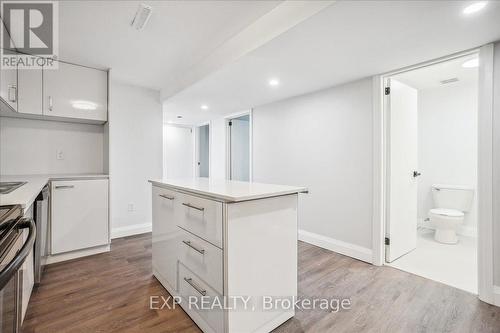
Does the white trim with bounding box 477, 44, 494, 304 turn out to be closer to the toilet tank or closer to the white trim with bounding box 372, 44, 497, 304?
the white trim with bounding box 372, 44, 497, 304

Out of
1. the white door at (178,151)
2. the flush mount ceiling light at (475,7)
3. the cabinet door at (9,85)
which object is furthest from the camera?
the white door at (178,151)

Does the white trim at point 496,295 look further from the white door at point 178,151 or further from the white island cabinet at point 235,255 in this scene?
the white door at point 178,151

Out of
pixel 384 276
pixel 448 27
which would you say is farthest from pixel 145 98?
pixel 384 276

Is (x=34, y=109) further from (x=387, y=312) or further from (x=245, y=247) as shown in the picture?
(x=387, y=312)

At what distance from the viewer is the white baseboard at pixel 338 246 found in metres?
2.66

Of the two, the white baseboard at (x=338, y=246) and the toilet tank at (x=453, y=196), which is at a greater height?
the toilet tank at (x=453, y=196)

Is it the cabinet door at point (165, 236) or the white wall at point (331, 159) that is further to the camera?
the white wall at point (331, 159)

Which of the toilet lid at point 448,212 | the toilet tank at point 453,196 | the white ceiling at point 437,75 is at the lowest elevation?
the toilet lid at point 448,212

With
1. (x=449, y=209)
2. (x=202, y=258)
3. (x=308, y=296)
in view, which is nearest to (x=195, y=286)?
(x=202, y=258)

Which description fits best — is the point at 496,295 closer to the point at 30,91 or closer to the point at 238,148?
the point at 238,148

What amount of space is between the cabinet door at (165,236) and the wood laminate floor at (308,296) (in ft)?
0.59

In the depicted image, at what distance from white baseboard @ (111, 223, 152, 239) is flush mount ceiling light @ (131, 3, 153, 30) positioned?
2679 mm

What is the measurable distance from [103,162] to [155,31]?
1.97m

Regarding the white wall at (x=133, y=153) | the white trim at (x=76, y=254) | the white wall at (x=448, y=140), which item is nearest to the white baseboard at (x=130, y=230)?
the white wall at (x=133, y=153)
